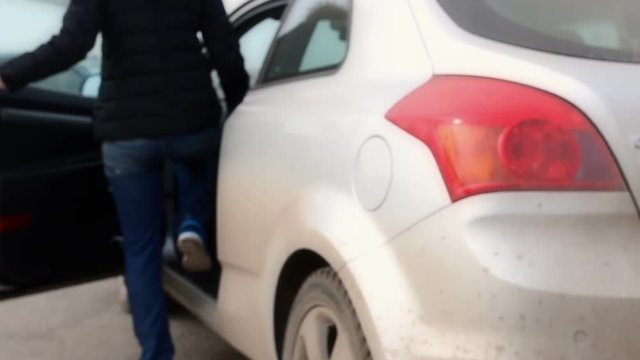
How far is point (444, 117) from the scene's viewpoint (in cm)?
237

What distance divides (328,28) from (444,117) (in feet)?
2.90

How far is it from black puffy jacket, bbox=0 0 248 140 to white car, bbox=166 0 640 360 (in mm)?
910

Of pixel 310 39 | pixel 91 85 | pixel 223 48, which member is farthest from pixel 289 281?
pixel 91 85

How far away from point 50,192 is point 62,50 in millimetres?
605

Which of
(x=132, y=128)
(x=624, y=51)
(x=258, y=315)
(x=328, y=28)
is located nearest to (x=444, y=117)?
(x=624, y=51)

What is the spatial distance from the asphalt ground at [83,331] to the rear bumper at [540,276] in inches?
102

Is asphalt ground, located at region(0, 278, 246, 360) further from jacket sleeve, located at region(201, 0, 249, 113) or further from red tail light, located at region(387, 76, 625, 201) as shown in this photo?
red tail light, located at region(387, 76, 625, 201)

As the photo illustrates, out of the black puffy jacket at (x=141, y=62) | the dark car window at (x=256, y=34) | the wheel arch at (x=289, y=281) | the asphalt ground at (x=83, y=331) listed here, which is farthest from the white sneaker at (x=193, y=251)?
the asphalt ground at (x=83, y=331)

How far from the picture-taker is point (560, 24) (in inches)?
97.7

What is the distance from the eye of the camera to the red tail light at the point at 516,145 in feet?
7.44

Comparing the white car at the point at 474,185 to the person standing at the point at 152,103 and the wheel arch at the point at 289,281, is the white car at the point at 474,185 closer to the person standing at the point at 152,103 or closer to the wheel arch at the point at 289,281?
the wheel arch at the point at 289,281

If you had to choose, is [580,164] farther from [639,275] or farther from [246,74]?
[246,74]

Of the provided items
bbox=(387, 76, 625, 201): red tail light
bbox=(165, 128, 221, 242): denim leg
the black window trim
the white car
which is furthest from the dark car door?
bbox=(387, 76, 625, 201): red tail light

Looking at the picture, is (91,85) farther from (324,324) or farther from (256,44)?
(324,324)
